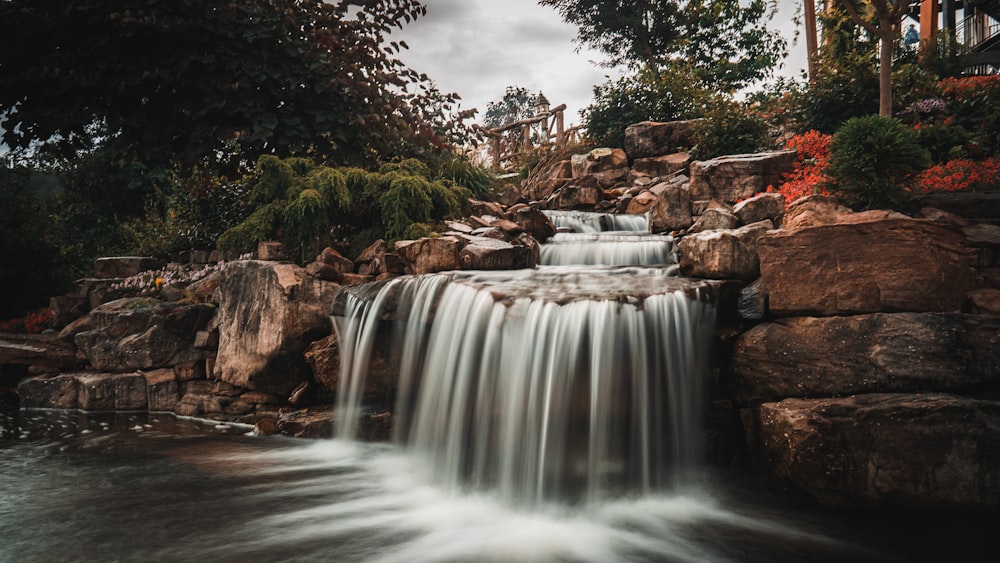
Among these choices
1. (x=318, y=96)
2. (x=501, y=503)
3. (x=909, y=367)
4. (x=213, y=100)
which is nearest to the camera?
(x=909, y=367)

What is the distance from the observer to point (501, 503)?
15.9 ft

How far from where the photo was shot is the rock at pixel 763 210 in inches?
306

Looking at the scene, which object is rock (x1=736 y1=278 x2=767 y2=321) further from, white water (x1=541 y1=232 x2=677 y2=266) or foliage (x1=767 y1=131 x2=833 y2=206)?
white water (x1=541 y1=232 x2=677 y2=266)

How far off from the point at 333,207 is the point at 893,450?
7727 millimetres

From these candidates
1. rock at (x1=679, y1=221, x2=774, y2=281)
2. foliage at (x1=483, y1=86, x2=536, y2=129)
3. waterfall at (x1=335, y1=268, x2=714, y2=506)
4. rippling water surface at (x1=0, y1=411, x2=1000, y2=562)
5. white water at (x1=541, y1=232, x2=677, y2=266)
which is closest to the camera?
rippling water surface at (x1=0, y1=411, x2=1000, y2=562)

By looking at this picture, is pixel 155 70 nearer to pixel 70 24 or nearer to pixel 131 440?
pixel 70 24

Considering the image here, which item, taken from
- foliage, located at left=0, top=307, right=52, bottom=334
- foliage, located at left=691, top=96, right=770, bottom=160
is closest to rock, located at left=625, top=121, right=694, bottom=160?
foliage, located at left=691, top=96, right=770, bottom=160

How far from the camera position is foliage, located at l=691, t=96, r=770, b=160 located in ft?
41.6

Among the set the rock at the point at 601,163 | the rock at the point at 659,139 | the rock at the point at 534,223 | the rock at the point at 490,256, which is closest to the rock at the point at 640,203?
the rock at the point at 534,223

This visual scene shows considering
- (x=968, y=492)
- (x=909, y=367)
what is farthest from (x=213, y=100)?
(x=968, y=492)

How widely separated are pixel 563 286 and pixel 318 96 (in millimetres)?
6125

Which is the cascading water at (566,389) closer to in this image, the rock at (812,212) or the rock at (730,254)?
the rock at (730,254)

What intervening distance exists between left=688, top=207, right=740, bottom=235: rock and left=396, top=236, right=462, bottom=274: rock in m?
3.49

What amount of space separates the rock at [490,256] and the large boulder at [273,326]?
1.83m
